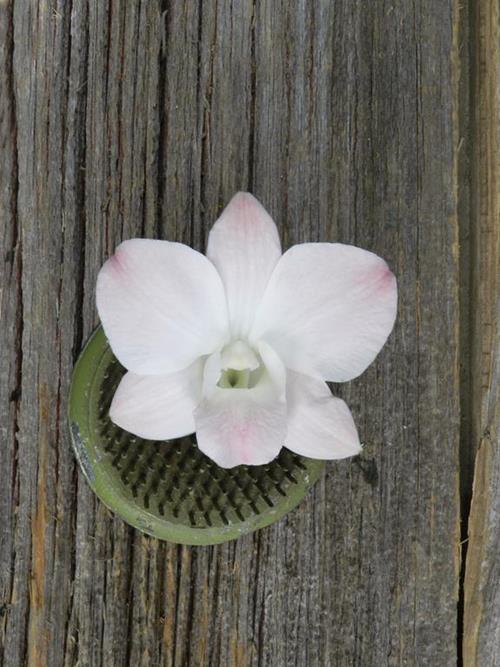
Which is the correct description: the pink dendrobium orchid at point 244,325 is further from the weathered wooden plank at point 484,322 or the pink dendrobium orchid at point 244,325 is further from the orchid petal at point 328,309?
the weathered wooden plank at point 484,322

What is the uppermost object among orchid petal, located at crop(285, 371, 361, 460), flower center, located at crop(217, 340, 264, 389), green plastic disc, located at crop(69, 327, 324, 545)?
flower center, located at crop(217, 340, 264, 389)

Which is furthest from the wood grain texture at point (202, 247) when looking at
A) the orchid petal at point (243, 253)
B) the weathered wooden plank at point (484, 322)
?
the orchid petal at point (243, 253)

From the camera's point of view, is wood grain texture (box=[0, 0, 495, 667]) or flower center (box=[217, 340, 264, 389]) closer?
flower center (box=[217, 340, 264, 389])

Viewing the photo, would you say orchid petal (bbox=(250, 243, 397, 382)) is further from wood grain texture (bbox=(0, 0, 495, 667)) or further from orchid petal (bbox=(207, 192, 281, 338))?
wood grain texture (bbox=(0, 0, 495, 667))

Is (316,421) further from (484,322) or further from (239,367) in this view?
(484,322)

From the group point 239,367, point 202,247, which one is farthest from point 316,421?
point 202,247

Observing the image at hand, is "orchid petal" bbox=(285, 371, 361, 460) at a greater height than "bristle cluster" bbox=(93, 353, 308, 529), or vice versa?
"orchid petal" bbox=(285, 371, 361, 460)

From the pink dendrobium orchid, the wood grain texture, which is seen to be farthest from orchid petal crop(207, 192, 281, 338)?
the wood grain texture
